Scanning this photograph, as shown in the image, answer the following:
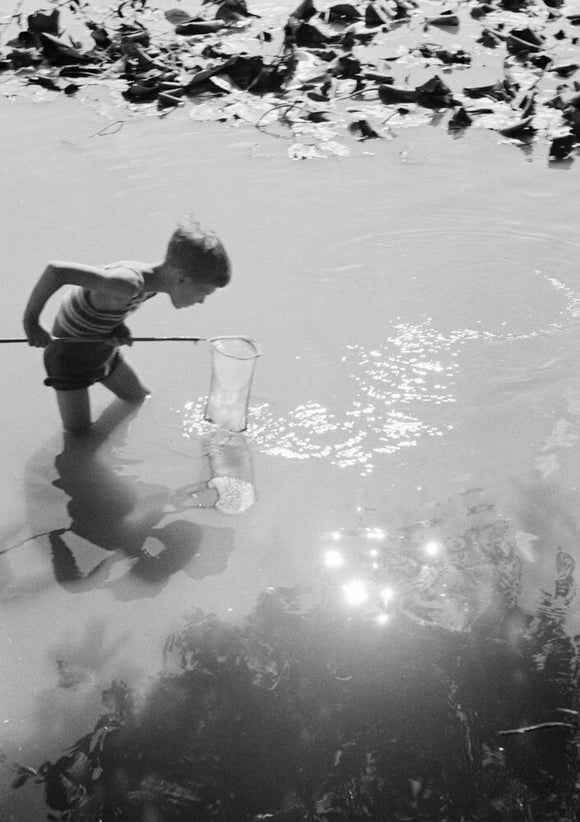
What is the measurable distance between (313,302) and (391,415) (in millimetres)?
1157

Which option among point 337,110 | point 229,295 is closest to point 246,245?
point 229,295

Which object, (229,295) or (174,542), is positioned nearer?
(174,542)

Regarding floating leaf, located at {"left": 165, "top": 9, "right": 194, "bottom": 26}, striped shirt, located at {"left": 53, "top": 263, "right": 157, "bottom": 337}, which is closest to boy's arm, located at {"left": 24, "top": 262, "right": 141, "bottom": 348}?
striped shirt, located at {"left": 53, "top": 263, "right": 157, "bottom": 337}

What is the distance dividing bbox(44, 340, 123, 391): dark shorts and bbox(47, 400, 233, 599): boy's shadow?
0.37m

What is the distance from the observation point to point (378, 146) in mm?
6965

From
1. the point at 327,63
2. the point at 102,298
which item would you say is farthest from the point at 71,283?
the point at 327,63

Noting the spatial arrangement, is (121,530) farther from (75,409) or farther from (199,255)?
(199,255)

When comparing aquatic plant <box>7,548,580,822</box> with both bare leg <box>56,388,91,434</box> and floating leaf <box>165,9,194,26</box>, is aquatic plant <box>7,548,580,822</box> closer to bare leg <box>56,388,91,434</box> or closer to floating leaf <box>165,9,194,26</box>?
bare leg <box>56,388,91,434</box>

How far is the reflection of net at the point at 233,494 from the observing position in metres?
3.90

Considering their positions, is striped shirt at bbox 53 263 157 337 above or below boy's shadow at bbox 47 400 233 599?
above

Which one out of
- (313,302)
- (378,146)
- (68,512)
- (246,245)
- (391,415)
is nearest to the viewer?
(68,512)

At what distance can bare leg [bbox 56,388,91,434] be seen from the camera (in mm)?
4070

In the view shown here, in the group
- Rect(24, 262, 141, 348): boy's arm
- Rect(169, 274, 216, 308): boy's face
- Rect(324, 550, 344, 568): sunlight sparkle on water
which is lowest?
Rect(324, 550, 344, 568): sunlight sparkle on water

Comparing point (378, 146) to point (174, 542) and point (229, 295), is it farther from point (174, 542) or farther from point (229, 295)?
point (174, 542)
